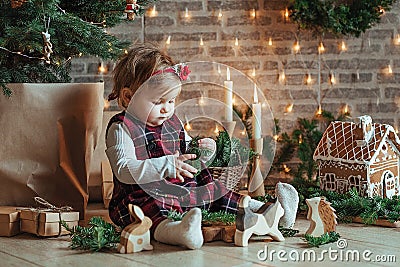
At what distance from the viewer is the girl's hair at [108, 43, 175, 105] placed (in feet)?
6.85

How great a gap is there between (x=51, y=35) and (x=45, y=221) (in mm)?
670

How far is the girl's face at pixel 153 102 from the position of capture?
2.04 metres

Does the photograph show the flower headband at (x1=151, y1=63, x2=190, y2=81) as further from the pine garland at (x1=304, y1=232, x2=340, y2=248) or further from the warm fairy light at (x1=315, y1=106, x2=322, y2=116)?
the warm fairy light at (x1=315, y1=106, x2=322, y2=116)

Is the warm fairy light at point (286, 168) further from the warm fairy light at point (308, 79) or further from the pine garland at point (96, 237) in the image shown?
the pine garland at point (96, 237)

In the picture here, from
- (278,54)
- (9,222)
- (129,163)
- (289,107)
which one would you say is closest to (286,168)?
(289,107)

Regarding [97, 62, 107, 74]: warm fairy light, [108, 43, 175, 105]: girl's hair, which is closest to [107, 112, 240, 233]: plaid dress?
[108, 43, 175, 105]: girl's hair

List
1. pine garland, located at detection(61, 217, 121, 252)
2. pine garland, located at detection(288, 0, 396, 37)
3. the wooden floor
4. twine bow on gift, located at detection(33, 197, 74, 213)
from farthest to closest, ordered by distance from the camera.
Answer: pine garland, located at detection(288, 0, 396, 37), twine bow on gift, located at detection(33, 197, 74, 213), pine garland, located at detection(61, 217, 121, 252), the wooden floor

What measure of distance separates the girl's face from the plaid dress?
0.03 m

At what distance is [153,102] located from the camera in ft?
6.73

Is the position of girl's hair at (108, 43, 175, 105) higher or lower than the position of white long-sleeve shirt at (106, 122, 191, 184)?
higher

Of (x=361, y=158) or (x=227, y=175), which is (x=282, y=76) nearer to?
(x=361, y=158)

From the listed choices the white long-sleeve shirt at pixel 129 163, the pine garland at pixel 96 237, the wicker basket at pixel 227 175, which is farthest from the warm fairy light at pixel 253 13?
the pine garland at pixel 96 237

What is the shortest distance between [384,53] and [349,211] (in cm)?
100

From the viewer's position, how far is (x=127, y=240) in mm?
1794
